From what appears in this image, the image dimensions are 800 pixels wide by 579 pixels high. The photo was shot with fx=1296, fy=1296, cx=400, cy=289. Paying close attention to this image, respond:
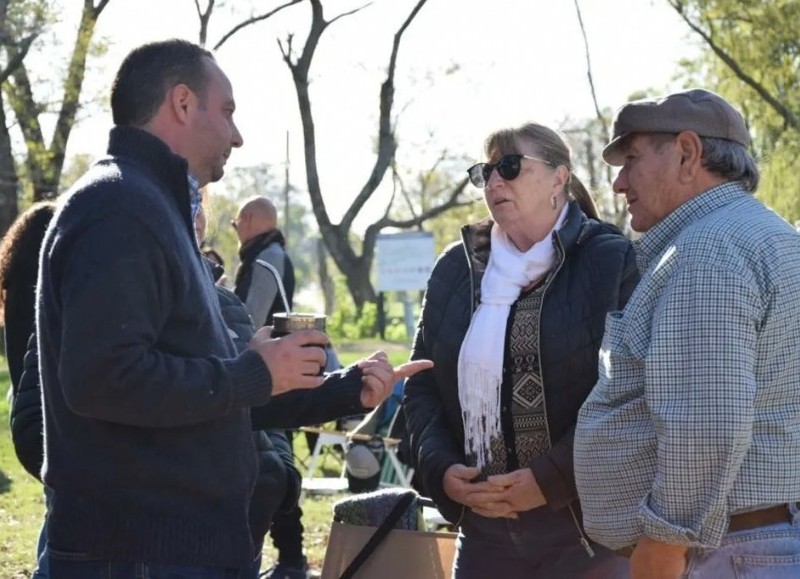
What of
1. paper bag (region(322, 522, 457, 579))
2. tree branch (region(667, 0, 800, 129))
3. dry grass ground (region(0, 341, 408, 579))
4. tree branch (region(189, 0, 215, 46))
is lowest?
dry grass ground (region(0, 341, 408, 579))

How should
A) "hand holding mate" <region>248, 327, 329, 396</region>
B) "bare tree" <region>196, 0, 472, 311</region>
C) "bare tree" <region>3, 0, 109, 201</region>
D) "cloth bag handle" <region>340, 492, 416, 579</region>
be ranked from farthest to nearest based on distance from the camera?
"bare tree" <region>196, 0, 472, 311</region> < "bare tree" <region>3, 0, 109, 201</region> < "cloth bag handle" <region>340, 492, 416, 579</region> < "hand holding mate" <region>248, 327, 329, 396</region>

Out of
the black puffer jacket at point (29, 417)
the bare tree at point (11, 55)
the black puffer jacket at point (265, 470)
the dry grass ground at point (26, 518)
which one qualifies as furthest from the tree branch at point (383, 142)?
the black puffer jacket at point (29, 417)

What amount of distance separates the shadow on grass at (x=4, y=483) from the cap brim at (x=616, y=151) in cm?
803

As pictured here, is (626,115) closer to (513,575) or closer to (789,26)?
(513,575)

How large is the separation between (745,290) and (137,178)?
1313 millimetres

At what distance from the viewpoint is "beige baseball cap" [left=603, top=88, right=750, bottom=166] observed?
3008 millimetres

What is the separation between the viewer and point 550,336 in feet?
11.9

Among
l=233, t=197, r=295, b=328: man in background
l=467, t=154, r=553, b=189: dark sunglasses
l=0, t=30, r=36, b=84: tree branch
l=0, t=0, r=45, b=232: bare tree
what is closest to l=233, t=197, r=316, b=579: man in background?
l=233, t=197, r=295, b=328: man in background

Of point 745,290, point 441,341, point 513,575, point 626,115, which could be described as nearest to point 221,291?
point 441,341

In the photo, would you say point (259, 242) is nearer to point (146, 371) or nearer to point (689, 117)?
point (689, 117)

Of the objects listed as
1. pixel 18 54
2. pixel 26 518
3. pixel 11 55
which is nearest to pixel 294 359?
pixel 26 518

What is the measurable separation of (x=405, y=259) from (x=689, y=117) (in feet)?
71.7

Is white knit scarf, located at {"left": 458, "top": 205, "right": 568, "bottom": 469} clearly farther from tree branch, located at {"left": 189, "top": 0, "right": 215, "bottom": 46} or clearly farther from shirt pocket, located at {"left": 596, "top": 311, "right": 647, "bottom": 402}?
tree branch, located at {"left": 189, "top": 0, "right": 215, "bottom": 46}

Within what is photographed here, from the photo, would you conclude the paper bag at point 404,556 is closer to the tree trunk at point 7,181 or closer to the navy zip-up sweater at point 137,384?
the navy zip-up sweater at point 137,384
